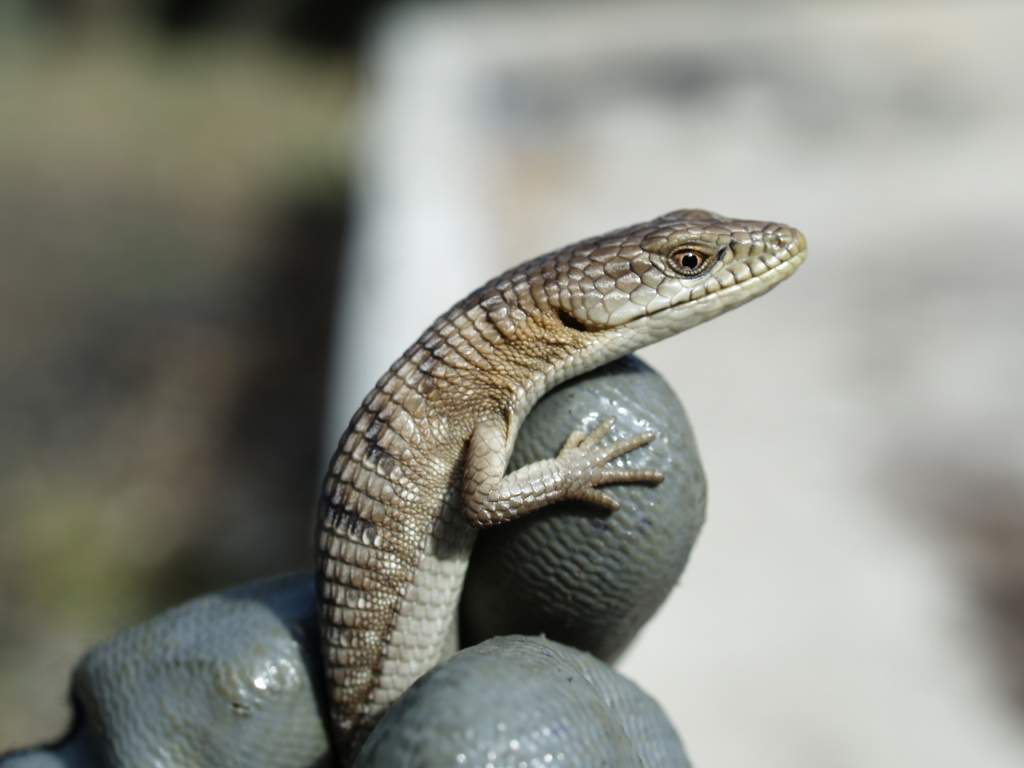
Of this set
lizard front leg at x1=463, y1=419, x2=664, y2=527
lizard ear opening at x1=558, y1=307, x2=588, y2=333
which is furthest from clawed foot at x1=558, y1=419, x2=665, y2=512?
lizard ear opening at x1=558, y1=307, x2=588, y2=333

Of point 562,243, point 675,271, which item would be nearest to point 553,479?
point 675,271

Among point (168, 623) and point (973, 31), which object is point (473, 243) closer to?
point (168, 623)

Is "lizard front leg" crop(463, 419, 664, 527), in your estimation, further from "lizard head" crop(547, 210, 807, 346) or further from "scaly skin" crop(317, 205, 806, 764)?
"lizard head" crop(547, 210, 807, 346)

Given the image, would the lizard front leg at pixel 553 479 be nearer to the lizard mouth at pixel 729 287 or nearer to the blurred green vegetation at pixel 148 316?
the lizard mouth at pixel 729 287

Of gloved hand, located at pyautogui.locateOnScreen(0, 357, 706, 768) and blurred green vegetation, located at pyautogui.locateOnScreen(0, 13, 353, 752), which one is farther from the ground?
gloved hand, located at pyautogui.locateOnScreen(0, 357, 706, 768)

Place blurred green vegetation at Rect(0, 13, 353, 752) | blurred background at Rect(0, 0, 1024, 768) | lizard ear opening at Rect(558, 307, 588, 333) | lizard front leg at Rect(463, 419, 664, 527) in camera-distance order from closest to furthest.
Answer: lizard front leg at Rect(463, 419, 664, 527) < lizard ear opening at Rect(558, 307, 588, 333) < blurred background at Rect(0, 0, 1024, 768) < blurred green vegetation at Rect(0, 13, 353, 752)

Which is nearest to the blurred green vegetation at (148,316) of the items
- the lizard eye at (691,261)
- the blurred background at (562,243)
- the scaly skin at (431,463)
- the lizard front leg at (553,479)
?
the blurred background at (562,243)

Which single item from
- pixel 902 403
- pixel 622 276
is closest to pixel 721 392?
pixel 902 403
